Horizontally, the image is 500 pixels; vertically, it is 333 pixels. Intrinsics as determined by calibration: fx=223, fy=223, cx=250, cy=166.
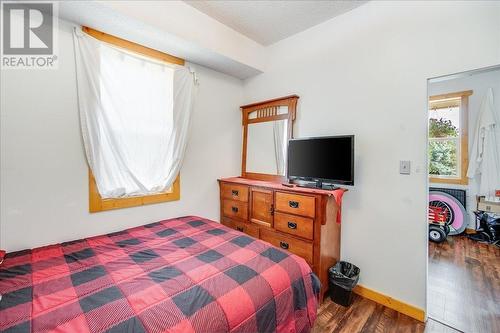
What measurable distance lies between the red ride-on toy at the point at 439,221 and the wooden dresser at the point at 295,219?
212cm

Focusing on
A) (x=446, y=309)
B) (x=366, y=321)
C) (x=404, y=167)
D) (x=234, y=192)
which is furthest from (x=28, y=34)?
(x=446, y=309)

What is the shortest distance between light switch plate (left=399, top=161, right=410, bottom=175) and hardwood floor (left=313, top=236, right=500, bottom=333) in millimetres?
1201

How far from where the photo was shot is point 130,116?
2.12 m

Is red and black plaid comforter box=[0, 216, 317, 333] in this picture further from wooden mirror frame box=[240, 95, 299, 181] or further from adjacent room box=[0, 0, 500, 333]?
wooden mirror frame box=[240, 95, 299, 181]

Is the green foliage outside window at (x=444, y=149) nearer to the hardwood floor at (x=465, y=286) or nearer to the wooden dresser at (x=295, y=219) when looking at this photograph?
the hardwood floor at (x=465, y=286)

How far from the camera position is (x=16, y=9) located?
1.62 m

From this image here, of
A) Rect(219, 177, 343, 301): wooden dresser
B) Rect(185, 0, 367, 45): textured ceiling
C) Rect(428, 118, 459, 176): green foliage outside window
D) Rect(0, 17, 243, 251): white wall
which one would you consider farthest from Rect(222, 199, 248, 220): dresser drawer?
Rect(428, 118, 459, 176): green foliage outside window

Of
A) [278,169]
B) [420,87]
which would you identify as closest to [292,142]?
[278,169]

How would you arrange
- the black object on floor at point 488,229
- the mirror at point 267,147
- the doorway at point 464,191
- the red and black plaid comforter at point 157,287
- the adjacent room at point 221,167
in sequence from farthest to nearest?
the black object on floor at point 488,229, the mirror at point 267,147, the doorway at point 464,191, the adjacent room at point 221,167, the red and black plaid comforter at point 157,287

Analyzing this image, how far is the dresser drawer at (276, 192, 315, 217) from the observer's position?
200cm

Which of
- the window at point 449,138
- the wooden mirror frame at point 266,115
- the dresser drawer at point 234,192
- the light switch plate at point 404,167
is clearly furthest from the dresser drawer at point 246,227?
the window at point 449,138

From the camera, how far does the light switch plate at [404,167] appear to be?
190 centimetres

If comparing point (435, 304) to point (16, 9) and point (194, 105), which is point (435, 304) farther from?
point (16, 9)

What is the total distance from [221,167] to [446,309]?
2629mm
